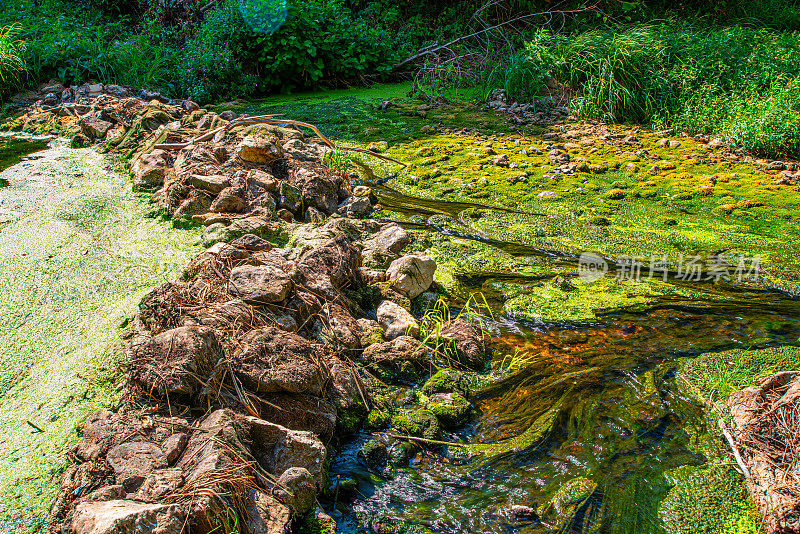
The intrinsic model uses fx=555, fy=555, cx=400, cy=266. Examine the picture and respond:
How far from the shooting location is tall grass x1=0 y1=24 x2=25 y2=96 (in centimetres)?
668

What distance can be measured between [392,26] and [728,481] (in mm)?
9140

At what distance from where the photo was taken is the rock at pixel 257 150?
13.4 ft

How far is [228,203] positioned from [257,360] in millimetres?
1786

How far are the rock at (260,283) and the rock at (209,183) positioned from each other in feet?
4.38

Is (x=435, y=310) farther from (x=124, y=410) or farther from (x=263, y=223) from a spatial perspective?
(x=124, y=410)

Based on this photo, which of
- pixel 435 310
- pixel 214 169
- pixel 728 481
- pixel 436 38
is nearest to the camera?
pixel 728 481

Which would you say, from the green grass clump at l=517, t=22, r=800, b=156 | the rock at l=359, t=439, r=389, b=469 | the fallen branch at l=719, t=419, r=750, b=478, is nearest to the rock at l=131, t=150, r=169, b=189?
the rock at l=359, t=439, r=389, b=469

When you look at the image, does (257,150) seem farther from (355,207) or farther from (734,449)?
(734,449)

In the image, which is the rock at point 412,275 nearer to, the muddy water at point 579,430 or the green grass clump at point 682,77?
the muddy water at point 579,430

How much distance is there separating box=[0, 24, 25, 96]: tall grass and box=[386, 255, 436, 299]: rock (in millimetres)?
6370

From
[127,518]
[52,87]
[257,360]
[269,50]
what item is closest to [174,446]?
[127,518]

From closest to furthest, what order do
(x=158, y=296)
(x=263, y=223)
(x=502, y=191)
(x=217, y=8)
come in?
(x=158, y=296) < (x=263, y=223) < (x=502, y=191) < (x=217, y=8)

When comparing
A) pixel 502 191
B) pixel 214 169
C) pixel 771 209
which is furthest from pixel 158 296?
pixel 771 209

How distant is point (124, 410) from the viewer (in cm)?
197
